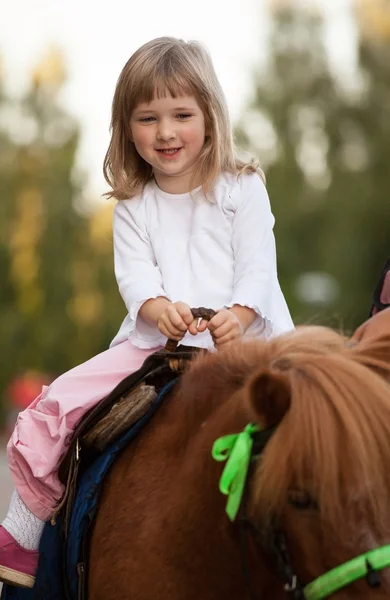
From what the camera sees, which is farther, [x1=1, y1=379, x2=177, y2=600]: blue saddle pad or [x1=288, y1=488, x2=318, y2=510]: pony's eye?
[x1=1, y1=379, x2=177, y2=600]: blue saddle pad

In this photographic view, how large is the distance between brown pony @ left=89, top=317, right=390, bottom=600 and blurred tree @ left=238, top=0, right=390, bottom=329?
26.3 metres

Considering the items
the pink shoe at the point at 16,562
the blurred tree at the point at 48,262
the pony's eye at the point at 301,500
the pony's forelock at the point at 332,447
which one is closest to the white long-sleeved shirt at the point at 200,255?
the pink shoe at the point at 16,562

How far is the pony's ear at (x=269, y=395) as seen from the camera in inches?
118

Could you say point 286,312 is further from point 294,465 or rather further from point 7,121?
point 7,121

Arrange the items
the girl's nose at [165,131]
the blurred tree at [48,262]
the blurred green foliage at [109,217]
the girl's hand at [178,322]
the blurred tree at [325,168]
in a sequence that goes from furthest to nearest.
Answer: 1. the blurred tree at [325,168]
2. the blurred green foliage at [109,217]
3. the blurred tree at [48,262]
4. the girl's nose at [165,131]
5. the girl's hand at [178,322]

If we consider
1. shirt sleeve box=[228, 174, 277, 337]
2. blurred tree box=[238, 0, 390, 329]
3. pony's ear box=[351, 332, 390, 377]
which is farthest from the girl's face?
blurred tree box=[238, 0, 390, 329]

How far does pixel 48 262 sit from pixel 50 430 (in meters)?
28.3

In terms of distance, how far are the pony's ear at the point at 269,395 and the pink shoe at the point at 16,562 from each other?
139 cm

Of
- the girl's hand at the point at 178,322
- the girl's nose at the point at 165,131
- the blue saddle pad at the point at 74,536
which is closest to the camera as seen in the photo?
the blue saddle pad at the point at 74,536

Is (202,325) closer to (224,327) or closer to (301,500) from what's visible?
(224,327)

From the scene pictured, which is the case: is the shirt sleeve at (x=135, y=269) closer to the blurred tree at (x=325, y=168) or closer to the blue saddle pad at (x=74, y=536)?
the blue saddle pad at (x=74, y=536)

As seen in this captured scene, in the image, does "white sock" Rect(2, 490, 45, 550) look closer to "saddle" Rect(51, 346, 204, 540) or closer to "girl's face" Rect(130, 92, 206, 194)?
"saddle" Rect(51, 346, 204, 540)

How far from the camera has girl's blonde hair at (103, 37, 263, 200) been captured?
437 cm

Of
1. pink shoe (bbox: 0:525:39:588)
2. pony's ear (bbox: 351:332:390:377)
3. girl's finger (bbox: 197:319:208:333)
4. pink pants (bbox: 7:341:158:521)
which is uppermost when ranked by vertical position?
pony's ear (bbox: 351:332:390:377)
